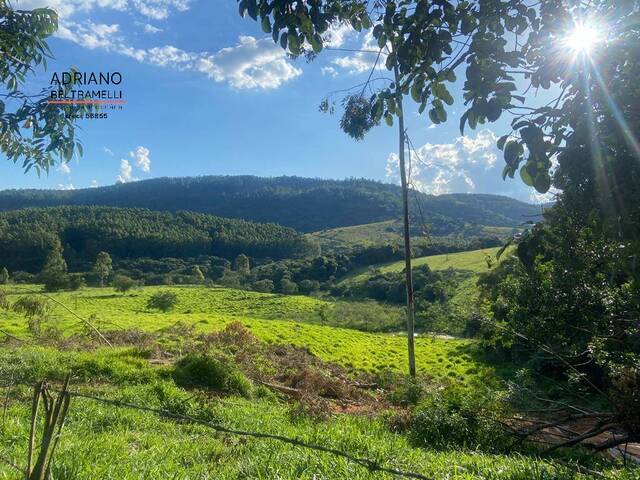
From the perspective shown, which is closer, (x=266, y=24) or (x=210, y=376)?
(x=266, y=24)

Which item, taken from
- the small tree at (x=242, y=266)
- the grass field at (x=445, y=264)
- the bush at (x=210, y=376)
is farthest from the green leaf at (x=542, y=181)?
the small tree at (x=242, y=266)

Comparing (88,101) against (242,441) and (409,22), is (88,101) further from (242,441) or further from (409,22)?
(242,441)

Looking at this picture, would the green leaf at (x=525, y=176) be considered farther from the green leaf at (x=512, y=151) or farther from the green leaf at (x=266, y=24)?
the green leaf at (x=266, y=24)

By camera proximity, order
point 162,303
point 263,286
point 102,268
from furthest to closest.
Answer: point 263,286 → point 102,268 → point 162,303

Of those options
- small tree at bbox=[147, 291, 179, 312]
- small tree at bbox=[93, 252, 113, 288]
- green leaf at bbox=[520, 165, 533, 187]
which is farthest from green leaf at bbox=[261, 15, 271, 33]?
small tree at bbox=[93, 252, 113, 288]

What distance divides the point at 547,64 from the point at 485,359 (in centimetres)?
3651

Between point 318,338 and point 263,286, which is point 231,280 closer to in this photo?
point 263,286

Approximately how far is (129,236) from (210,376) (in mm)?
134204

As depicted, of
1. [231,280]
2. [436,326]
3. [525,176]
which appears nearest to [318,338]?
[436,326]

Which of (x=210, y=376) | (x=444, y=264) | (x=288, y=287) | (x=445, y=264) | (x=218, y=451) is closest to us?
(x=218, y=451)

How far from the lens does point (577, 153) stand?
2.09m

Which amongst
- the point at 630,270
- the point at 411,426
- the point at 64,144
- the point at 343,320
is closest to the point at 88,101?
the point at 64,144

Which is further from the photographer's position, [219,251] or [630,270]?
[219,251]

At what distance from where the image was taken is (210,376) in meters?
11.2
